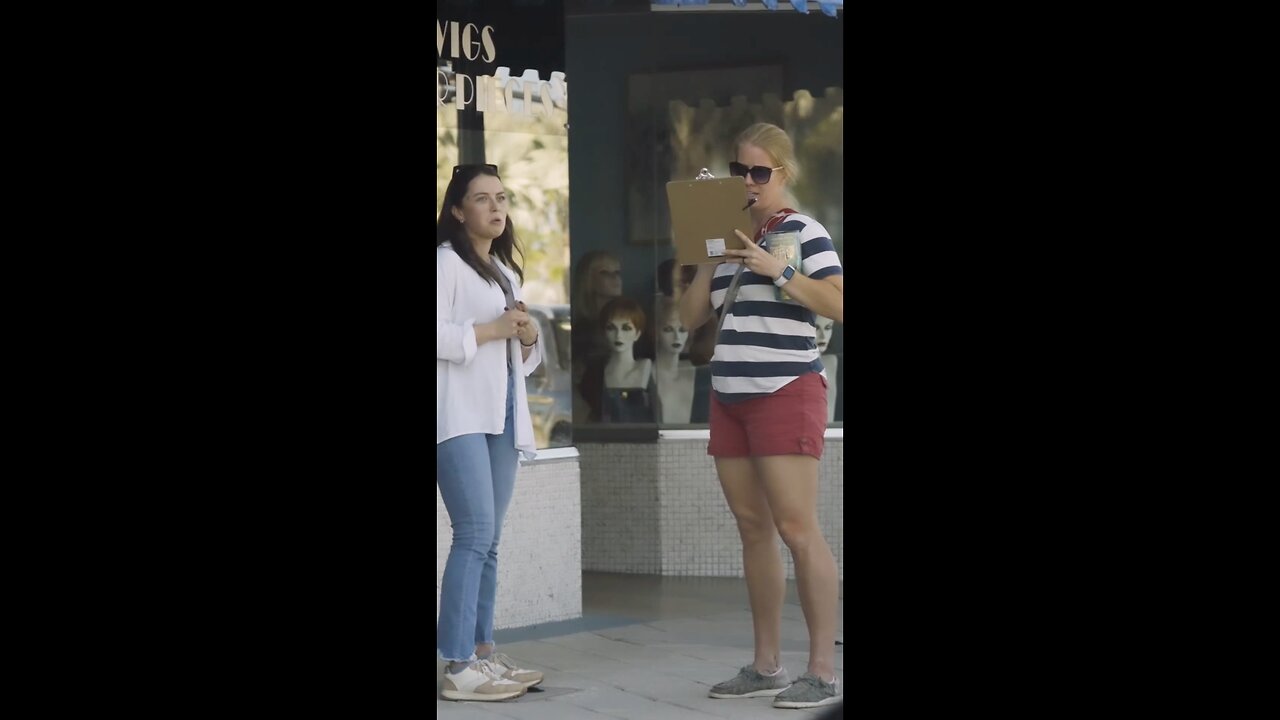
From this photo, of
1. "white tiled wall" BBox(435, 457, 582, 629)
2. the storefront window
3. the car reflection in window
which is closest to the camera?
"white tiled wall" BBox(435, 457, 582, 629)

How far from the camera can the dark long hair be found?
5238mm

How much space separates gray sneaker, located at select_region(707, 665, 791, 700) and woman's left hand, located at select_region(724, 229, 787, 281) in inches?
53.0

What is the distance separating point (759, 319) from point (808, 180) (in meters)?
3.03

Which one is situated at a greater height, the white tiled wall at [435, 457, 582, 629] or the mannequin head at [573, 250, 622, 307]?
the mannequin head at [573, 250, 622, 307]

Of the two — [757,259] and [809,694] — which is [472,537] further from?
[757,259]

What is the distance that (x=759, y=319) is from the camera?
16.5 feet

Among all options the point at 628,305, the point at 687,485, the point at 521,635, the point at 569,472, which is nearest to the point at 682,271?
the point at 628,305

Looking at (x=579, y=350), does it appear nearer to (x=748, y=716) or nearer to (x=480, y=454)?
(x=480, y=454)

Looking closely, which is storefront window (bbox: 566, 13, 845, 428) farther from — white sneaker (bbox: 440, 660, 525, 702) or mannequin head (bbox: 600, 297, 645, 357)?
white sneaker (bbox: 440, 660, 525, 702)

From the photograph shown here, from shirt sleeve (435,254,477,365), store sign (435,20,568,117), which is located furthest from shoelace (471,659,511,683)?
store sign (435,20,568,117)

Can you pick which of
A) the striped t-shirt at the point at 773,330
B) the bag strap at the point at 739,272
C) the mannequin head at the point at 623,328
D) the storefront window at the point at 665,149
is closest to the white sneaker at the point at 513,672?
the striped t-shirt at the point at 773,330

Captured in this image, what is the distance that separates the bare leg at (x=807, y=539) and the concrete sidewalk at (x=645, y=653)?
213 millimetres

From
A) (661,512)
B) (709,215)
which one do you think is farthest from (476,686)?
(661,512)

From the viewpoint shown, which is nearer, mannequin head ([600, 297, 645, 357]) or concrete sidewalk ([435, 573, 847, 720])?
concrete sidewalk ([435, 573, 847, 720])
